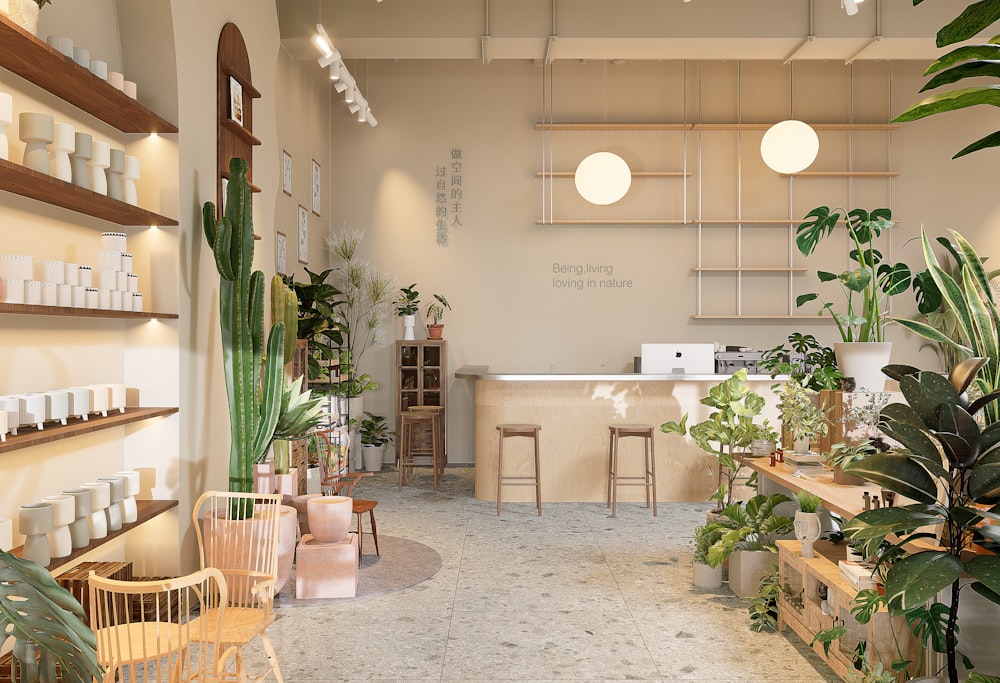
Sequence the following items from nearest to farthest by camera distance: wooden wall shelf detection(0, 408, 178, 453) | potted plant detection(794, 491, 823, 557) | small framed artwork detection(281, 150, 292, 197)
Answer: wooden wall shelf detection(0, 408, 178, 453) < potted plant detection(794, 491, 823, 557) < small framed artwork detection(281, 150, 292, 197)

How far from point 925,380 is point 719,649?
1.99m

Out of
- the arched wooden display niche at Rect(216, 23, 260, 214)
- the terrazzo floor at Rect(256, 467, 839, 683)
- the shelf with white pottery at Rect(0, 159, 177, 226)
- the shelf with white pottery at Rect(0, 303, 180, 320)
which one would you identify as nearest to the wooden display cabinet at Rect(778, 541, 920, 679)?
the terrazzo floor at Rect(256, 467, 839, 683)

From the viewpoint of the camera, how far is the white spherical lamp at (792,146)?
253 inches

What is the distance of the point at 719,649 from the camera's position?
11.1 ft

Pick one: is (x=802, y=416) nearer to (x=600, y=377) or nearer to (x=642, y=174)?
(x=600, y=377)

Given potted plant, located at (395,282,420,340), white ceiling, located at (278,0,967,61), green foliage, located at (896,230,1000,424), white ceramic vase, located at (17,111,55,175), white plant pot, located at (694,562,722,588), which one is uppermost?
white ceiling, located at (278,0,967,61)

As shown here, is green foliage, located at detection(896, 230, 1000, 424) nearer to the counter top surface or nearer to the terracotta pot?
the terracotta pot

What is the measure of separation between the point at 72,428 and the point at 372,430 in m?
5.01

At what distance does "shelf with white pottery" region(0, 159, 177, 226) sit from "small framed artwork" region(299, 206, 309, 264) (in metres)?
3.30

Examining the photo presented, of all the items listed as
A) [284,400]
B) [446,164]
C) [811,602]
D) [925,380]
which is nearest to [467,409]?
[446,164]

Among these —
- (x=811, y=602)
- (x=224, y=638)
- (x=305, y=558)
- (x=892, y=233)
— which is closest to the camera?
(x=224, y=638)

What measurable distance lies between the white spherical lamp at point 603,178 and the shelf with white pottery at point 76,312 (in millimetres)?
4094

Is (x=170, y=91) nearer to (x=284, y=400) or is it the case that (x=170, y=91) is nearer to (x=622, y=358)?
(x=284, y=400)

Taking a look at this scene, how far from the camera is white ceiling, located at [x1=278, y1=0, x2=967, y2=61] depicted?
6.15 meters
